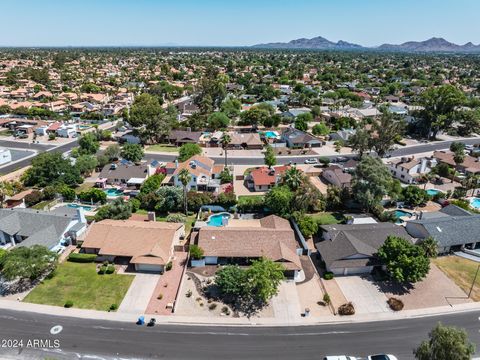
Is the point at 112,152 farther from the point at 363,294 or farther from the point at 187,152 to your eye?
the point at 363,294

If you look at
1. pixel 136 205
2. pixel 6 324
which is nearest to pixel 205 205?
pixel 136 205

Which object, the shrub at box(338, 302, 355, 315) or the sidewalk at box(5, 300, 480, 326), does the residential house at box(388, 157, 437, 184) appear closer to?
the sidewalk at box(5, 300, 480, 326)

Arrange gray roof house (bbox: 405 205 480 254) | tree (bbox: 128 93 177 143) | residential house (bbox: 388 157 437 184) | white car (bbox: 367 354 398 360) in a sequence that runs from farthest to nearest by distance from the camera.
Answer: tree (bbox: 128 93 177 143) < residential house (bbox: 388 157 437 184) < gray roof house (bbox: 405 205 480 254) < white car (bbox: 367 354 398 360)

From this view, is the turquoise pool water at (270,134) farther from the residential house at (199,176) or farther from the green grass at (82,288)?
the green grass at (82,288)

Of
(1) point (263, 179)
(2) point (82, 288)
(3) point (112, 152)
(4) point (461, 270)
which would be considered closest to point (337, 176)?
(1) point (263, 179)

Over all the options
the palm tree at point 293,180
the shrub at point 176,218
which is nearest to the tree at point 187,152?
the shrub at point 176,218

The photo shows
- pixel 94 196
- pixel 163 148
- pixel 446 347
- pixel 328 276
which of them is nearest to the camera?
pixel 446 347

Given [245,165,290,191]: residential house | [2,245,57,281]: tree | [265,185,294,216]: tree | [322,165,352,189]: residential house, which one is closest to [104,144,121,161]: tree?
[245,165,290,191]: residential house
